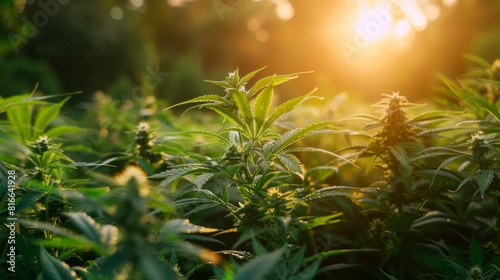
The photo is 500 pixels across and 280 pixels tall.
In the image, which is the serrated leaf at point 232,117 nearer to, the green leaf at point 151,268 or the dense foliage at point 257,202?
the dense foliage at point 257,202

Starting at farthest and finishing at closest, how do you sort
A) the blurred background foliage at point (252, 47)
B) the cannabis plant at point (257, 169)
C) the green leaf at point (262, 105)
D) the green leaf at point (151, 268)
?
the blurred background foliage at point (252, 47) < the green leaf at point (262, 105) < the cannabis plant at point (257, 169) < the green leaf at point (151, 268)

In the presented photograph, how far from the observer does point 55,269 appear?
1206 mm

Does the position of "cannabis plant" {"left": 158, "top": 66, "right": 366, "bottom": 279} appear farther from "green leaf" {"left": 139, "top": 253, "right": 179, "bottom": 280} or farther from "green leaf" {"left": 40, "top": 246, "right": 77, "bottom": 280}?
"green leaf" {"left": 139, "top": 253, "right": 179, "bottom": 280}

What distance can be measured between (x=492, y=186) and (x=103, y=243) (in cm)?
126

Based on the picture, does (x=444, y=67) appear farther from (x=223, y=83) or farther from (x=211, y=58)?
(x=223, y=83)

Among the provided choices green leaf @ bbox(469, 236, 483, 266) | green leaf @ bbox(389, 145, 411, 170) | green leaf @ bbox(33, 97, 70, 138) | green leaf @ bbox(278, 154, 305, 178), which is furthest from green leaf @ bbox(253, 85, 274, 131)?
green leaf @ bbox(33, 97, 70, 138)

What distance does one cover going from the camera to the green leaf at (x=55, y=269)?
3.86 ft

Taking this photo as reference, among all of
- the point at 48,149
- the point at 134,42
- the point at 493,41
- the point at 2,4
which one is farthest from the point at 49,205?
the point at 134,42

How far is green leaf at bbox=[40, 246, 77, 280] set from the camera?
1.18 m

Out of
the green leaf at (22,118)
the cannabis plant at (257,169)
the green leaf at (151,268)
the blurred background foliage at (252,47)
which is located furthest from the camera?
the blurred background foliage at (252,47)

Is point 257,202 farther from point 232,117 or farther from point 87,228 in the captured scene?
point 87,228

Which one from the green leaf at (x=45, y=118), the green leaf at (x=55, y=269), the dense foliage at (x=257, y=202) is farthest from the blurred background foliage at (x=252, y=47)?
the green leaf at (x=55, y=269)

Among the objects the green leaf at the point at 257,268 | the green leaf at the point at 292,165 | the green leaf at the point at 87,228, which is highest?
the green leaf at the point at 292,165

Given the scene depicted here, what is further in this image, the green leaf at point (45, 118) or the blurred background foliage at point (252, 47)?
the blurred background foliage at point (252, 47)
